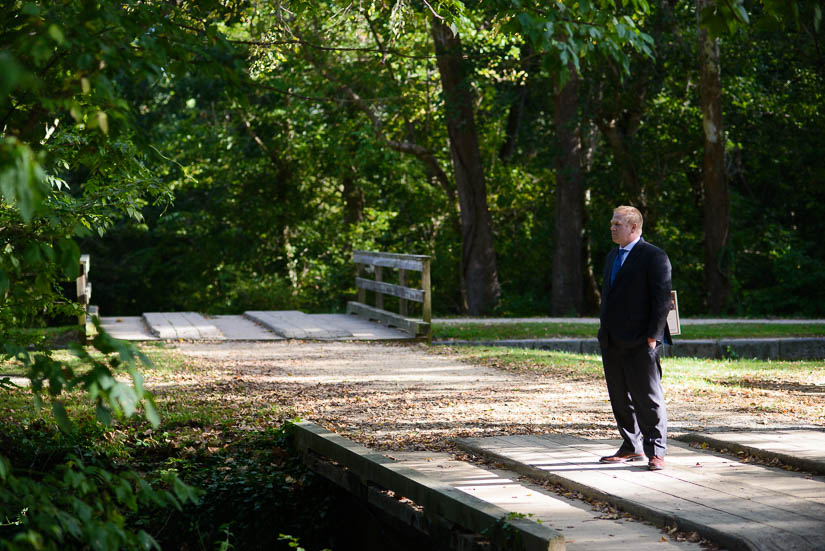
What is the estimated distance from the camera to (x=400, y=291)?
16.0 meters

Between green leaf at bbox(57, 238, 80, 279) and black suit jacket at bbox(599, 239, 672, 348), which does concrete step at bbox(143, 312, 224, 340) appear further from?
green leaf at bbox(57, 238, 80, 279)

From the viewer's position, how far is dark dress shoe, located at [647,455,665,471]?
634 cm

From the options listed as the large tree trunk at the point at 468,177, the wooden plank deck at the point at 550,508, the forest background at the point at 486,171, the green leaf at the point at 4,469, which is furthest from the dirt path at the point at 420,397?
the large tree trunk at the point at 468,177

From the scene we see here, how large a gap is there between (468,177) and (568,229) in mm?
2863

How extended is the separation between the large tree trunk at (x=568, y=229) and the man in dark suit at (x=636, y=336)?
16.4 meters

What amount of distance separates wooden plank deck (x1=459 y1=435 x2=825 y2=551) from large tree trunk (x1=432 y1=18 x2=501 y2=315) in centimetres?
1488

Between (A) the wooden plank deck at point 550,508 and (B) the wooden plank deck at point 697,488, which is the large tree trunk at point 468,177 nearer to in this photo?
(B) the wooden plank deck at point 697,488

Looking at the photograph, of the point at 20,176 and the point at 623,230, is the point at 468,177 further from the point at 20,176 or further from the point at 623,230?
the point at 20,176

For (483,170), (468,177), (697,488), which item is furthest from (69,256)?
(483,170)

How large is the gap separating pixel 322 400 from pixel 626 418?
402 cm

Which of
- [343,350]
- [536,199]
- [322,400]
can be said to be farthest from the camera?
[536,199]

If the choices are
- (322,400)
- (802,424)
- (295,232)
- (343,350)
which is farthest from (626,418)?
(295,232)

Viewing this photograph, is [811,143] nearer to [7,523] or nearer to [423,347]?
[423,347]

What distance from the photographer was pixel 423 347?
14641 mm
